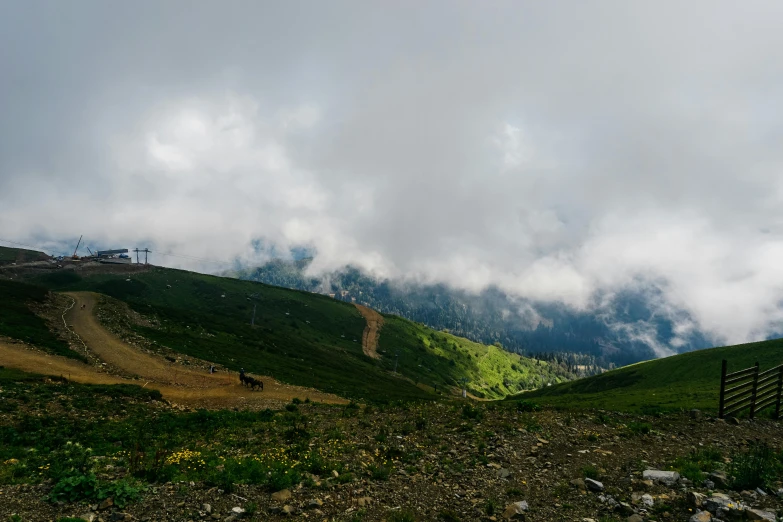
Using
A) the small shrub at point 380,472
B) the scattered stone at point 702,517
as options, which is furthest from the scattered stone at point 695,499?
the small shrub at point 380,472

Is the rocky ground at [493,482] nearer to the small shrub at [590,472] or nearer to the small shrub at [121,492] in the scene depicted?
the small shrub at [590,472]

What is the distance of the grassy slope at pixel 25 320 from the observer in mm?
52594

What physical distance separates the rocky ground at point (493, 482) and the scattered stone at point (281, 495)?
4 cm

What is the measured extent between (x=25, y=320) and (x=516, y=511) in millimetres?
81423

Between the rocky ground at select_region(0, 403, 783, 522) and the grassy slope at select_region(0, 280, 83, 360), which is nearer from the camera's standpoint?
the rocky ground at select_region(0, 403, 783, 522)

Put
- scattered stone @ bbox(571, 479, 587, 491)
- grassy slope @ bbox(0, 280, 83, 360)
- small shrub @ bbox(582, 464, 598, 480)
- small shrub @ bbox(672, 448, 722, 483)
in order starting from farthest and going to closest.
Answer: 1. grassy slope @ bbox(0, 280, 83, 360)
2. small shrub @ bbox(582, 464, 598, 480)
3. small shrub @ bbox(672, 448, 722, 483)
4. scattered stone @ bbox(571, 479, 587, 491)

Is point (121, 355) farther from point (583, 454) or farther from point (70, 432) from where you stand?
point (583, 454)

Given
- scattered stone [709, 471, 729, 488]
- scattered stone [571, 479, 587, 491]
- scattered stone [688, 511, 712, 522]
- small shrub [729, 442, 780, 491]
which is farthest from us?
scattered stone [571, 479, 587, 491]

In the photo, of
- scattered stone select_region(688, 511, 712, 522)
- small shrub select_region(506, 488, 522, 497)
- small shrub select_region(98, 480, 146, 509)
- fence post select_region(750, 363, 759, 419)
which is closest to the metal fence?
fence post select_region(750, 363, 759, 419)

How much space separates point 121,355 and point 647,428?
61.3 meters

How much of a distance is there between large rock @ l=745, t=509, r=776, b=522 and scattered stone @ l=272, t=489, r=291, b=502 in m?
13.7

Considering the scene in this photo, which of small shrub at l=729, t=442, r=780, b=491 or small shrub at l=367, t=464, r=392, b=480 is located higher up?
small shrub at l=729, t=442, r=780, b=491

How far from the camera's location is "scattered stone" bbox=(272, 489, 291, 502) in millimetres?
13273

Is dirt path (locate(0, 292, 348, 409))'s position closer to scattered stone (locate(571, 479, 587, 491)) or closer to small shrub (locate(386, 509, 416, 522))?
small shrub (locate(386, 509, 416, 522))
